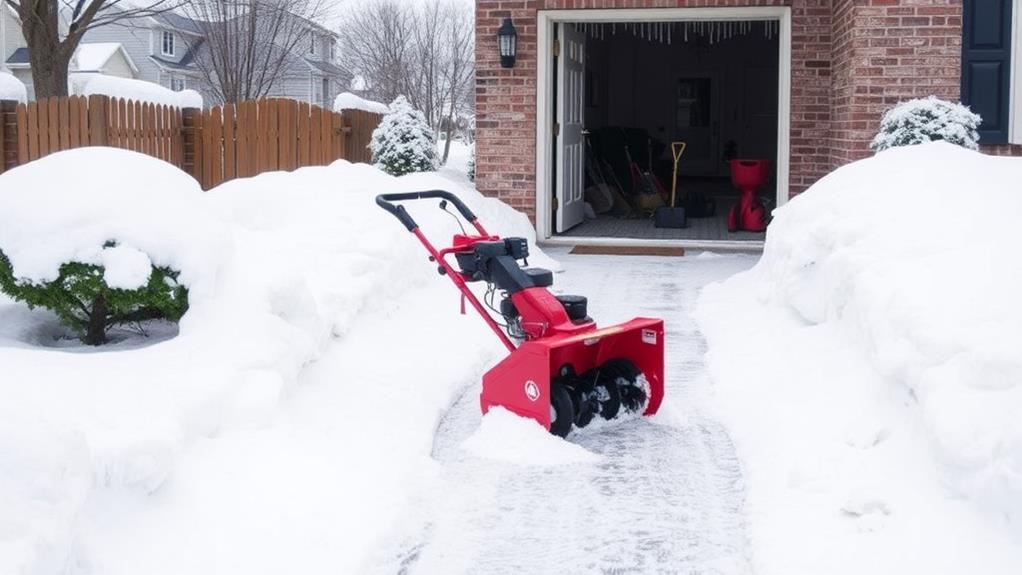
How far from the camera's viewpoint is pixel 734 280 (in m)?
9.31

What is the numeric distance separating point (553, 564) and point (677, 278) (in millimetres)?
6179

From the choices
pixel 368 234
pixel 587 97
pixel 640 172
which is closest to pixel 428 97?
pixel 587 97

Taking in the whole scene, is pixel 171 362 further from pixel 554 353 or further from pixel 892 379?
pixel 892 379

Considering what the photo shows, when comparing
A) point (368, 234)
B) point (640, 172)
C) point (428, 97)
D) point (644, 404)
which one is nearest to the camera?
point (644, 404)

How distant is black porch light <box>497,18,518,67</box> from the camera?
37.7 feet

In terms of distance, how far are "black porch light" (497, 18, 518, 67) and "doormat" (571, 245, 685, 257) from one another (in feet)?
6.37

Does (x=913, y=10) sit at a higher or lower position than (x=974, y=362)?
higher

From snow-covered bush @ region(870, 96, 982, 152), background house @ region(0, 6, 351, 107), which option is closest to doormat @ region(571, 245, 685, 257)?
snow-covered bush @ region(870, 96, 982, 152)

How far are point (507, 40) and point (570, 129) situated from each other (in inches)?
61.0

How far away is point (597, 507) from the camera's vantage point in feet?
14.7

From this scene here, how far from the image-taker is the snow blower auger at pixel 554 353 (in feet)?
16.7

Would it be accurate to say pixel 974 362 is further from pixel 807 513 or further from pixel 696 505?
pixel 696 505

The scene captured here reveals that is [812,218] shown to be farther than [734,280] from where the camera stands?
No

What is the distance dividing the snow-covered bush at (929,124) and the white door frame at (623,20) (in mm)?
2011
